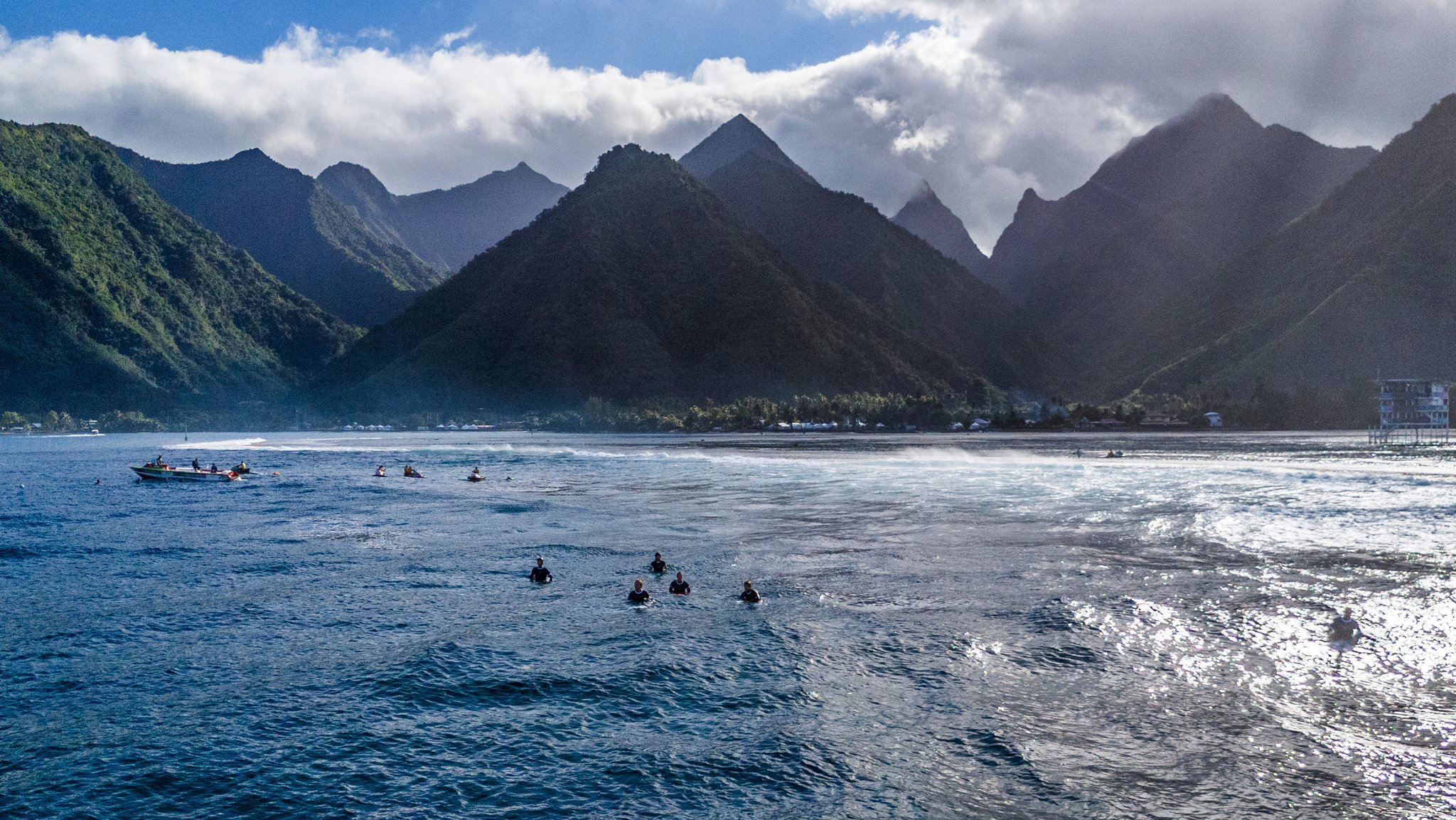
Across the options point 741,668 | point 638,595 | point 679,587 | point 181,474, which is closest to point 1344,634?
point 741,668

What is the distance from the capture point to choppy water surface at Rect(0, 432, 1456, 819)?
21.5 meters

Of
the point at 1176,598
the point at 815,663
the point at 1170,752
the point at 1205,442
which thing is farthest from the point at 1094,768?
the point at 1205,442

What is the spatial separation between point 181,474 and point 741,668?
328ft

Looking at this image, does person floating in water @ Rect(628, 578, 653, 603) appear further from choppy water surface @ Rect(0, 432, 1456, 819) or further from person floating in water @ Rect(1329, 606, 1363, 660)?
person floating in water @ Rect(1329, 606, 1363, 660)

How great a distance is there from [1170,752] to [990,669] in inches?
277

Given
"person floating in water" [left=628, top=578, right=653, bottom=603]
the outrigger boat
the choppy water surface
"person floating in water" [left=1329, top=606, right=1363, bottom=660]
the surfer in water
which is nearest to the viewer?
the choppy water surface

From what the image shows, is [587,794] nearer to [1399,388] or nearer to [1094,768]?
[1094,768]

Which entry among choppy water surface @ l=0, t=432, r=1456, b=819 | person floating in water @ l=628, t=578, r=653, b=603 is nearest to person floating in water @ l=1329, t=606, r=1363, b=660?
choppy water surface @ l=0, t=432, r=1456, b=819

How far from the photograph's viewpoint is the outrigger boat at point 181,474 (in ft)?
345

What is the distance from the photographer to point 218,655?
32.7m

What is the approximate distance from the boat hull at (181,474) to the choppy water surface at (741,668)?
3638 cm

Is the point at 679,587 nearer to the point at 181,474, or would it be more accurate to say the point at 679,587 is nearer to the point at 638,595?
the point at 638,595

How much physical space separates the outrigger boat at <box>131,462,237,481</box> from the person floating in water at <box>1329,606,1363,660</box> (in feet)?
358

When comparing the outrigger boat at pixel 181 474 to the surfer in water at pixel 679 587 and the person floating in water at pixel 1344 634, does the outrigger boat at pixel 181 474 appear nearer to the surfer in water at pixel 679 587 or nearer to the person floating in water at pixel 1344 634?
the surfer in water at pixel 679 587
